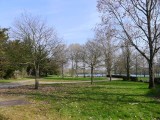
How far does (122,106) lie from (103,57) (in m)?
39.8

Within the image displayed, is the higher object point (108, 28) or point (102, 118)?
point (108, 28)

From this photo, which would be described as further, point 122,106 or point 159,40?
point 159,40

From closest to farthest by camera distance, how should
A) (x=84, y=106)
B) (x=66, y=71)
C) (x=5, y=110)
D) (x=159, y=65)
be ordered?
1. (x=5, y=110)
2. (x=84, y=106)
3. (x=159, y=65)
4. (x=66, y=71)

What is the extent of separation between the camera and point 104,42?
5884 cm

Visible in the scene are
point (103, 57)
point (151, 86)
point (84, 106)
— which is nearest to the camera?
point (84, 106)

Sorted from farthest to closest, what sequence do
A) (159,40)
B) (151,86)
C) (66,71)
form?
(66,71), (159,40), (151,86)

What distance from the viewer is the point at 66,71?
121125mm

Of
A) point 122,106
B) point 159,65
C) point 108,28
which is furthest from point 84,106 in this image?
point 159,65

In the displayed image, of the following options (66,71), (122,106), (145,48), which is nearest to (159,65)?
(66,71)

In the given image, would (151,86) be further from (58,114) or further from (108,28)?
(58,114)

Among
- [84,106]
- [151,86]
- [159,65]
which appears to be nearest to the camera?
[84,106]

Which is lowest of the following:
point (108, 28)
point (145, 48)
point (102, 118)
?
point (102, 118)

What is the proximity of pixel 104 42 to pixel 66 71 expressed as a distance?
208 feet

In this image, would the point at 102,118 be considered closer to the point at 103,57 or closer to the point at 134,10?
the point at 134,10
